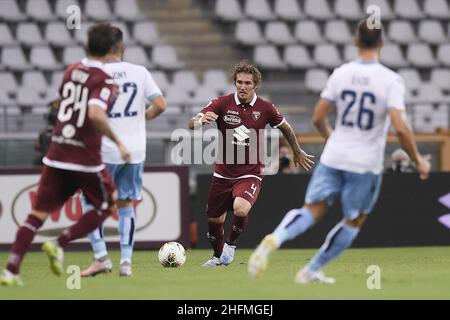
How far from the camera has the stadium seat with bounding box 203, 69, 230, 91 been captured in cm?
2231

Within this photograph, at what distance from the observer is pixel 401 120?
8.41 metres

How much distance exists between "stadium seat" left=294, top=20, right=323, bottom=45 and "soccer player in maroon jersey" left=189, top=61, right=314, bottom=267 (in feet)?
37.4

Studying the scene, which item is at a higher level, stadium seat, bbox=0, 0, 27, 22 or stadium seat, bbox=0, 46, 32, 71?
stadium seat, bbox=0, 0, 27, 22

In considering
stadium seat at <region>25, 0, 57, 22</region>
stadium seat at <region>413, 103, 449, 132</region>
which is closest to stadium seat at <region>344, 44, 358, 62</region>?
stadium seat at <region>413, 103, 449, 132</region>

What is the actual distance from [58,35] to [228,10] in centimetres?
353

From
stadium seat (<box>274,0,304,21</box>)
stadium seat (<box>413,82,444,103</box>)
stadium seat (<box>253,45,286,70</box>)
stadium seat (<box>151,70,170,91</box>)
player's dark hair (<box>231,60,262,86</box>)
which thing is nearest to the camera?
player's dark hair (<box>231,60,262,86</box>)

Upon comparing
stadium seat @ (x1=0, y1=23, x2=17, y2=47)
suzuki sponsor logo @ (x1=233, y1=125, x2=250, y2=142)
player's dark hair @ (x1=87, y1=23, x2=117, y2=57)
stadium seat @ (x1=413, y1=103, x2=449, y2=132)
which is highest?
player's dark hair @ (x1=87, y1=23, x2=117, y2=57)

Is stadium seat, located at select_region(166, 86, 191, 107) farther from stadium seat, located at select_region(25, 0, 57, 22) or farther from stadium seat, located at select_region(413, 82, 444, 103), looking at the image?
stadium seat, located at select_region(413, 82, 444, 103)

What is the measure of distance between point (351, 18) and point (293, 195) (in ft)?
28.6

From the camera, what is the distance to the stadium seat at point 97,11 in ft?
75.6

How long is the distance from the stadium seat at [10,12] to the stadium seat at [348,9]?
6477 mm

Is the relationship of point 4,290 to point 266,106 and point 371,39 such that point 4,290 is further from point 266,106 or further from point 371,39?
point 266,106

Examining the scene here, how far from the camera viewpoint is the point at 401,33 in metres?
23.8

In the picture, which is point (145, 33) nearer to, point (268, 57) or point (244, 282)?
point (268, 57)
